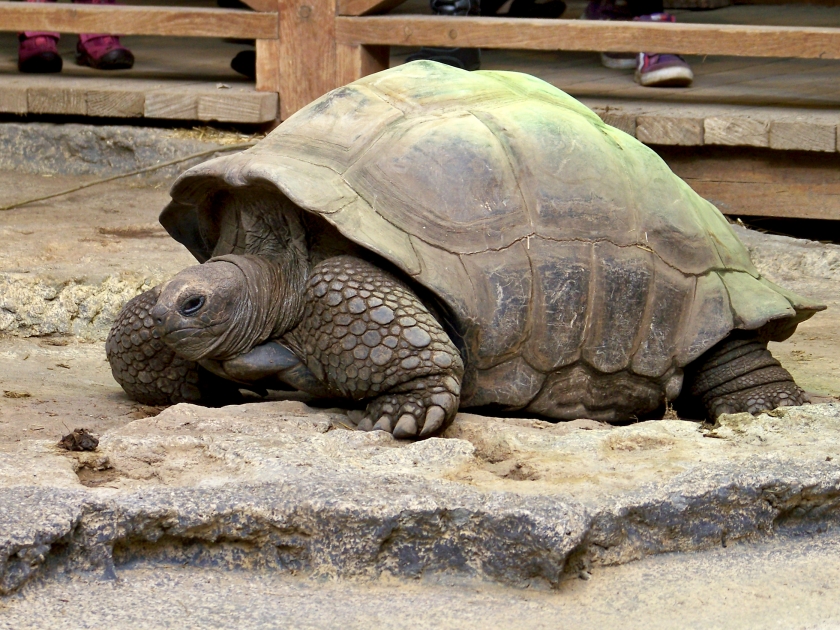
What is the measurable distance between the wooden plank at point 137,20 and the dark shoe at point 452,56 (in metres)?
0.84

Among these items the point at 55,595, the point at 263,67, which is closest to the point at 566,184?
the point at 55,595

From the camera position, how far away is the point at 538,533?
84.4 inches

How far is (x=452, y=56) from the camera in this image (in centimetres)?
609

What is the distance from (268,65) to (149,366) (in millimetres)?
2833

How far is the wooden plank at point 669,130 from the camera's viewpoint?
17.6ft

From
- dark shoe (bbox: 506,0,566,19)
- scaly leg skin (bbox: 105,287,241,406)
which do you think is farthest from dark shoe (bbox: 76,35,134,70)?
scaly leg skin (bbox: 105,287,241,406)

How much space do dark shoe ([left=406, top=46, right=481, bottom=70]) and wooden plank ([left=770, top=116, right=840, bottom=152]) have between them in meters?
1.64

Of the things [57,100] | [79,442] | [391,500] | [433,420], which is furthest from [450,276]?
[57,100]

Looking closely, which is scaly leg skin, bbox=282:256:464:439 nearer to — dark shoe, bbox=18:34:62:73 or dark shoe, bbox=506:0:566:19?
dark shoe, bbox=18:34:62:73

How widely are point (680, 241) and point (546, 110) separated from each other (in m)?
0.51

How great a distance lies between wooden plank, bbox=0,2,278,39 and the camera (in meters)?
5.59

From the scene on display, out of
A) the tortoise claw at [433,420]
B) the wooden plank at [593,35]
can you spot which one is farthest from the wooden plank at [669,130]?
the tortoise claw at [433,420]

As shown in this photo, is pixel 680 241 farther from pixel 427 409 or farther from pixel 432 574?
pixel 432 574

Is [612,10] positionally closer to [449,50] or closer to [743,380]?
[449,50]
